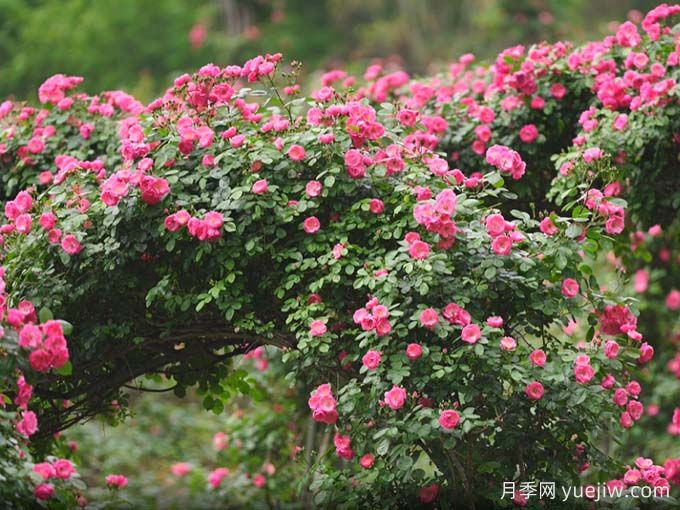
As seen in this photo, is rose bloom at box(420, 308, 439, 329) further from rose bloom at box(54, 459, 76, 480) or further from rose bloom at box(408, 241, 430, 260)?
rose bloom at box(54, 459, 76, 480)

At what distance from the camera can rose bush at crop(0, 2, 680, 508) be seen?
3.12 meters

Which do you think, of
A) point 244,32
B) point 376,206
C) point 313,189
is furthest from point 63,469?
point 244,32

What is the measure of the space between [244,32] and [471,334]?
13.9 meters

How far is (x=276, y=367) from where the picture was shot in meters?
5.72

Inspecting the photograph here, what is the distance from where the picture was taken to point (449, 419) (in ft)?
9.75

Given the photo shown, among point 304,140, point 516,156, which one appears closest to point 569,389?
point 516,156

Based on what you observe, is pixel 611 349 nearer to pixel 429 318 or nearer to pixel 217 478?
pixel 429 318

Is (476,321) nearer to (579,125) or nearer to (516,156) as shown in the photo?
(516,156)

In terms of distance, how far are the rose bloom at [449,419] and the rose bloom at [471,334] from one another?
22 cm

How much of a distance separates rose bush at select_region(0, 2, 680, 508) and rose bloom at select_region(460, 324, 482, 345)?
0.04ft

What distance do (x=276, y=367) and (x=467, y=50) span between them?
1076 cm

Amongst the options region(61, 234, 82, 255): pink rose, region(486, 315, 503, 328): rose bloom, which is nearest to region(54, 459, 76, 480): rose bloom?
region(61, 234, 82, 255): pink rose

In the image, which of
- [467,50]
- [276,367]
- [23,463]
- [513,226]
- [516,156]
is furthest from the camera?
[467,50]

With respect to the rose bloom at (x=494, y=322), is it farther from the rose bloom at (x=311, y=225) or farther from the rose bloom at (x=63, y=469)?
the rose bloom at (x=63, y=469)
